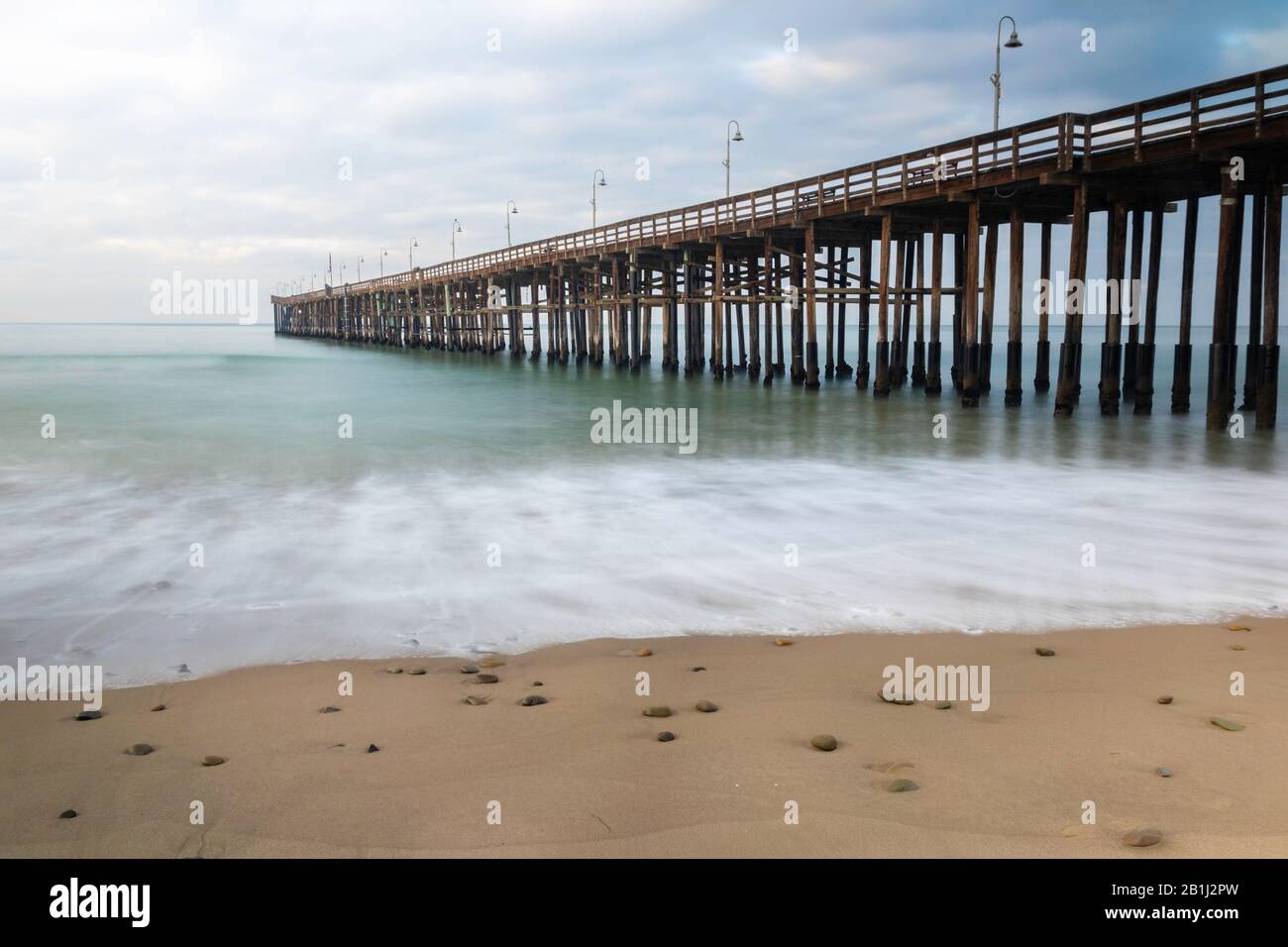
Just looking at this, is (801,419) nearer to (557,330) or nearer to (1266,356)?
(1266,356)

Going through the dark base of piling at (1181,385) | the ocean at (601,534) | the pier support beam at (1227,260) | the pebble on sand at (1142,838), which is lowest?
the ocean at (601,534)

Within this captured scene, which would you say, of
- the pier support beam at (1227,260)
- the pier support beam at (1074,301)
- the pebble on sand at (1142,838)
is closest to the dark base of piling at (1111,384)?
the pier support beam at (1074,301)

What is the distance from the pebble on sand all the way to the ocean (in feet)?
9.91

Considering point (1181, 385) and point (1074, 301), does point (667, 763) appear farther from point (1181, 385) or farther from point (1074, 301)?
point (1181, 385)

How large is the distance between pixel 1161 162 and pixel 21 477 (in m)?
18.3

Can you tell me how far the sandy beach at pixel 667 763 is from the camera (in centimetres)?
338

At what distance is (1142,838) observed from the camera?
10.6 feet

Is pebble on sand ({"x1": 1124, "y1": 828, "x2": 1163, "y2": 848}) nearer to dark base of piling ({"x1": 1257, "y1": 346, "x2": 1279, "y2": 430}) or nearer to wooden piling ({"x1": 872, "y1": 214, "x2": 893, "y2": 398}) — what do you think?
dark base of piling ({"x1": 1257, "y1": 346, "x2": 1279, "y2": 430})

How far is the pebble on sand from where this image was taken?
3.22 m

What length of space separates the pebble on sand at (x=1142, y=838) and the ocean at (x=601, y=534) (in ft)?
9.91

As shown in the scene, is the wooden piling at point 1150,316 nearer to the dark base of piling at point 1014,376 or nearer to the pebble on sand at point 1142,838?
the dark base of piling at point 1014,376

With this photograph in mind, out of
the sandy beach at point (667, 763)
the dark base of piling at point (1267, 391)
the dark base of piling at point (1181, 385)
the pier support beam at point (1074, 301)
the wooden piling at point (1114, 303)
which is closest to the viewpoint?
the sandy beach at point (667, 763)
